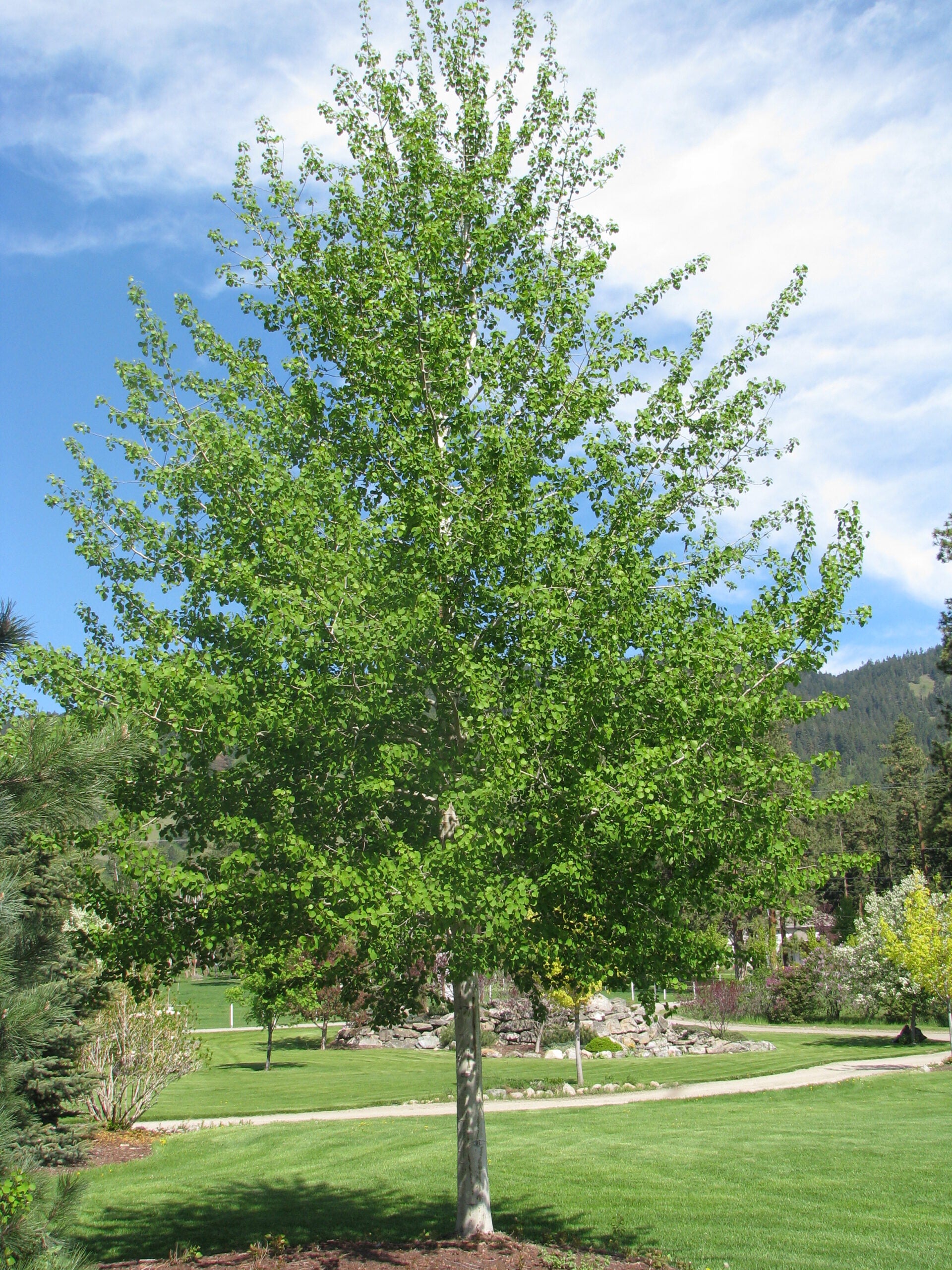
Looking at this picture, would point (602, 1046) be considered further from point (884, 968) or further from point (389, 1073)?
point (884, 968)

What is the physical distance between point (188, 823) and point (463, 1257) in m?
4.18

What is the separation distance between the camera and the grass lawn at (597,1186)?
9234 millimetres

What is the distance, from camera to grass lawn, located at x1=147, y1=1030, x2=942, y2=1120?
22203 mm

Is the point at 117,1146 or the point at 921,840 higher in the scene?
the point at 921,840

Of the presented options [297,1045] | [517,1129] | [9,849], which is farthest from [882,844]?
[9,849]

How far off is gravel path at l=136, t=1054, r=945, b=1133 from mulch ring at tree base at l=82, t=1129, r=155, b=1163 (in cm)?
70

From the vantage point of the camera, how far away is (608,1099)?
21484 millimetres

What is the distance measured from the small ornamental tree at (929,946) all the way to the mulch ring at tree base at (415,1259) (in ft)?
75.9

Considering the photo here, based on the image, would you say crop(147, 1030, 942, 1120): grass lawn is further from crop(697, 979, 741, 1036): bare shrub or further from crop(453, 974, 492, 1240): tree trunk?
crop(453, 974, 492, 1240): tree trunk

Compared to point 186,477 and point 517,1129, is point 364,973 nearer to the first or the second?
point 186,477

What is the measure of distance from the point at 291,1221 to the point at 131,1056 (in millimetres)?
8157

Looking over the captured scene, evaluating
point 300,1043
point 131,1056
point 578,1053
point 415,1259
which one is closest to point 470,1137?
point 415,1259

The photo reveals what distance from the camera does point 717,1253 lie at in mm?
8695

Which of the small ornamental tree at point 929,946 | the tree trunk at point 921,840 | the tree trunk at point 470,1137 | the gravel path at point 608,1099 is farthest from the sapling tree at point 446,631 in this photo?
the tree trunk at point 921,840
